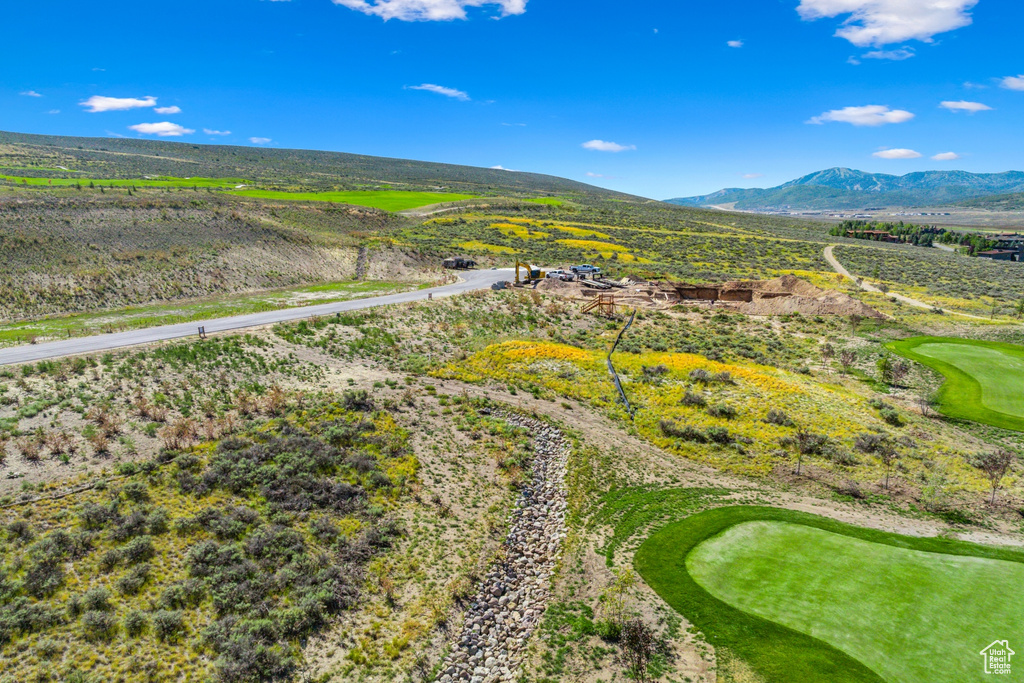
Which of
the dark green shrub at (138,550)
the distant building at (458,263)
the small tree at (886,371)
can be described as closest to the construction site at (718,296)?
the distant building at (458,263)

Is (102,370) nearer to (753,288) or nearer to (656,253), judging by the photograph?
(753,288)

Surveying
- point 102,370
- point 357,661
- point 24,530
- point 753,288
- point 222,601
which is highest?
point 753,288

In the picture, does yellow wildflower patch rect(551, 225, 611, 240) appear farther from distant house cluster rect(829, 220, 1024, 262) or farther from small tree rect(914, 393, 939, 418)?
distant house cluster rect(829, 220, 1024, 262)

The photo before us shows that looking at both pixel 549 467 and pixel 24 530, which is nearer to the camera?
pixel 24 530

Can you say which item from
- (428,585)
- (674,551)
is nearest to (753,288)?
(674,551)

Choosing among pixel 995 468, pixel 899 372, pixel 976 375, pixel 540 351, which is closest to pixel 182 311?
pixel 540 351

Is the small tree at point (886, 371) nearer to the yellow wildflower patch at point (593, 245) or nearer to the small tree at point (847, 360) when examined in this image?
the small tree at point (847, 360)
